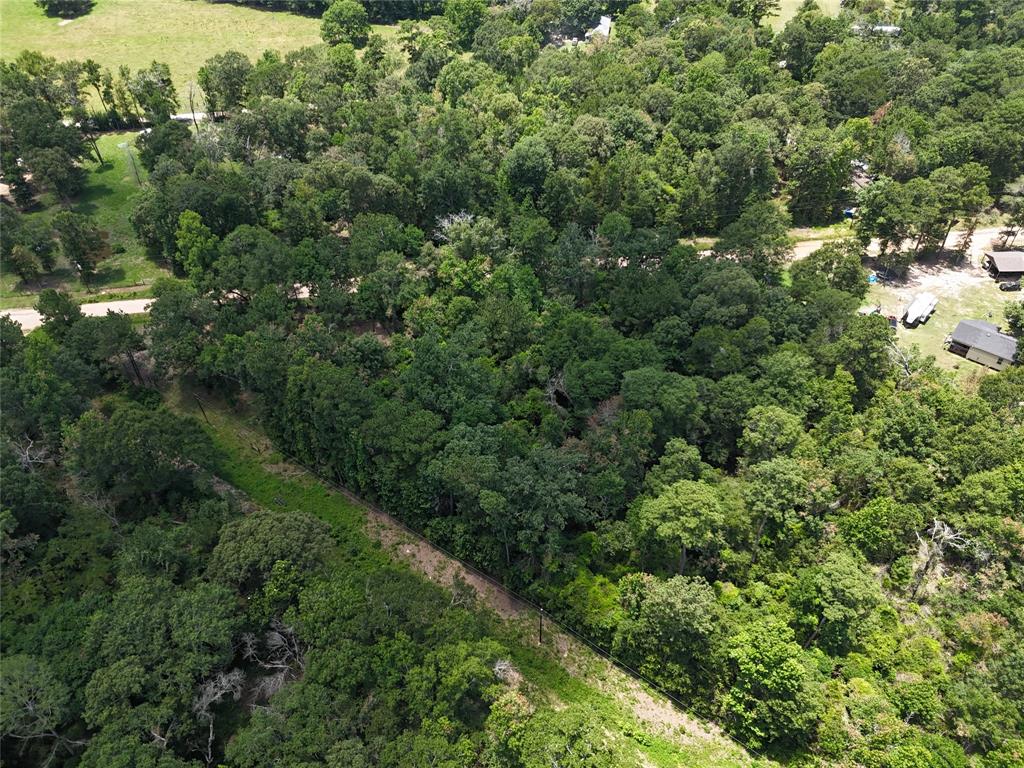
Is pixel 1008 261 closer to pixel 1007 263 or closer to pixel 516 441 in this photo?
pixel 1007 263

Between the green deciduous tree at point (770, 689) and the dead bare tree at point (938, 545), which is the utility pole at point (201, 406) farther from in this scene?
the dead bare tree at point (938, 545)

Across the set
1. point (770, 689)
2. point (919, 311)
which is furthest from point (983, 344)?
point (770, 689)

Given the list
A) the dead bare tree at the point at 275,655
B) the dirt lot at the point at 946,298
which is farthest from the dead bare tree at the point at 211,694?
the dirt lot at the point at 946,298

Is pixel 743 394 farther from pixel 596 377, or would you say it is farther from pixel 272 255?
pixel 272 255

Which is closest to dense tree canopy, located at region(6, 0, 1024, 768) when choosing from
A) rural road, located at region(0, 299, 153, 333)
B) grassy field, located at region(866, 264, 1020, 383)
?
grassy field, located at region(866, 264, 1020, 383)

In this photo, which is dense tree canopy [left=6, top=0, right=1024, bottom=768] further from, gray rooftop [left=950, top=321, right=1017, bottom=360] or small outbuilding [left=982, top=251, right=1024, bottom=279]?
gray rooftop [left=950, top=321, right=1017, bottom=360]
